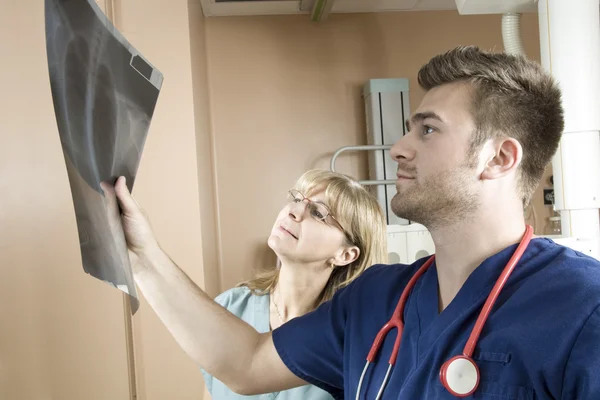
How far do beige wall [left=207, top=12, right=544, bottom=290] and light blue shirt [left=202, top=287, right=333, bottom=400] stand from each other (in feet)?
4.78

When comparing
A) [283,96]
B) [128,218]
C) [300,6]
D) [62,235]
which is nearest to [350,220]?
[128,218]

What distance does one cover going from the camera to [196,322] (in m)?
1.10

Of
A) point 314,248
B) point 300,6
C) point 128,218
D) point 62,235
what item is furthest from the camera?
point 300,6

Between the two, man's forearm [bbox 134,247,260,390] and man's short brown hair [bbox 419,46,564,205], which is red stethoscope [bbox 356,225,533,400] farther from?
man's forearm [bbox 134,247,260,390]

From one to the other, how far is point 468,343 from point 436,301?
0.17 metres

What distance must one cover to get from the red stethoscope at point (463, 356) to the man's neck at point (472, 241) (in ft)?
0.11

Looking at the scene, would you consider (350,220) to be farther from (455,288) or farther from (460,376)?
(460,376)

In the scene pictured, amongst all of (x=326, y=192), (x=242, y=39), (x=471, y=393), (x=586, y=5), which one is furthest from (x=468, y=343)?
(x=242, y=39)

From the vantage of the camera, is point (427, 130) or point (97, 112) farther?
point (427, 130)

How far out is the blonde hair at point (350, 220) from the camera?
1.58 meters

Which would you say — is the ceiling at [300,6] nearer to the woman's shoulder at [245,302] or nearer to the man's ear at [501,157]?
the woman's shoulder at [245,302]

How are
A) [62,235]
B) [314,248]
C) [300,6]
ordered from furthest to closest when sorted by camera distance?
[300,6]
[62,235]
[314,248]

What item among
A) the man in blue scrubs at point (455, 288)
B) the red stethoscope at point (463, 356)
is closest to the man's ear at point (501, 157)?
the man in blue scrubs at point (455, 288)

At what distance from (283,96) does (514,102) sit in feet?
7.45
